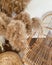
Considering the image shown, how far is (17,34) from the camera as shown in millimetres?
887

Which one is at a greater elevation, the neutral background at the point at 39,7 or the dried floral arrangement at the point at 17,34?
the neutral background at the point at 39,7


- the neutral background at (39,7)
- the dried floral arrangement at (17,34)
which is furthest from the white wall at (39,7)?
the dried floral arrangement at (17,34)

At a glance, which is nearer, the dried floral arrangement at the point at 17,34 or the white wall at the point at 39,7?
the dried floral arrangement at the point at 17,34

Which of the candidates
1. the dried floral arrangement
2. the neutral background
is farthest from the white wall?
the dried floral arrangement

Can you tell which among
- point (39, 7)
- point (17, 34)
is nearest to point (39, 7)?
point (39, 7)

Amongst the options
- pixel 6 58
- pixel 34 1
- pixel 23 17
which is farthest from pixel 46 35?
pixel 6 58

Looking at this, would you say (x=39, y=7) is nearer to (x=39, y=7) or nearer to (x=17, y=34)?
(x=39, y=7)

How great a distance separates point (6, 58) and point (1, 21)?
247 millimetres

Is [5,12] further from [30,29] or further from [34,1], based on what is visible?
[34,1]

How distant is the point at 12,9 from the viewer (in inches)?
39.8

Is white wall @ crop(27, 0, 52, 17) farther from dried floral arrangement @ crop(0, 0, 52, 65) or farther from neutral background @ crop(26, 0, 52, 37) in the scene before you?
dried floral arrangement @ crop(0, 0, 52, 65)

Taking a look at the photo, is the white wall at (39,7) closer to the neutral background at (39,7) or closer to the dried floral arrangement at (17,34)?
the neutral background at (39,7)

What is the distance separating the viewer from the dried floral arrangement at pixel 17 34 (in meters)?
0.90

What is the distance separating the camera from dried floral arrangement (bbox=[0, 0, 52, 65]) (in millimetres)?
895
